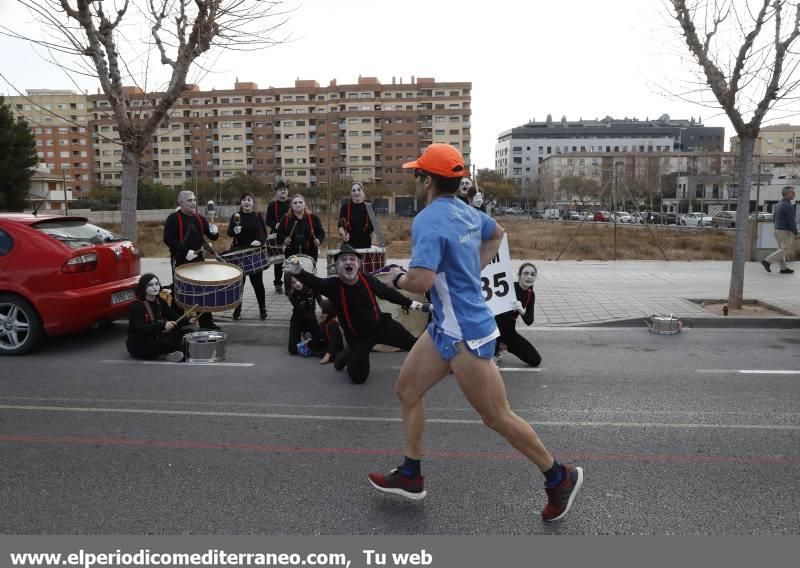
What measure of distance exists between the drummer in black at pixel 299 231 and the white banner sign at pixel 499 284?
4.02m

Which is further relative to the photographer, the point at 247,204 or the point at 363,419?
the point at 247,204

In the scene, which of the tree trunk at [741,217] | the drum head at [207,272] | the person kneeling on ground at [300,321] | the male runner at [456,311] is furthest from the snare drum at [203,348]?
the tree trunk at [741,217]

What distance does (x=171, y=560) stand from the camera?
126 inches

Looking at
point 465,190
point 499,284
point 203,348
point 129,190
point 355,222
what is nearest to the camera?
point 499,284

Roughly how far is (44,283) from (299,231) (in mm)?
3854

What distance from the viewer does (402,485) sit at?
12.5ft

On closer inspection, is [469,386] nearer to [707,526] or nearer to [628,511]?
[628,511]

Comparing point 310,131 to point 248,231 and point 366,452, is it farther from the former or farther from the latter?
point 366,452

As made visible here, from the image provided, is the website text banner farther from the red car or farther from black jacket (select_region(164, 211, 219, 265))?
black jacket (select_region(164, 211, 219, 265))

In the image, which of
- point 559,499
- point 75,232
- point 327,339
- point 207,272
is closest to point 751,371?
point 559,499

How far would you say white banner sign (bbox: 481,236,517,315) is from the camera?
6992mm

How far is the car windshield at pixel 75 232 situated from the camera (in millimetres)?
7843

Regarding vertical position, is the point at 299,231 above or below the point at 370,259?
above

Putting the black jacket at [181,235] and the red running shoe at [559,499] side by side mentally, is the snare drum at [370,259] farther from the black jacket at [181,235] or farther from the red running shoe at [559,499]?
the red running shoe at [559,499]
